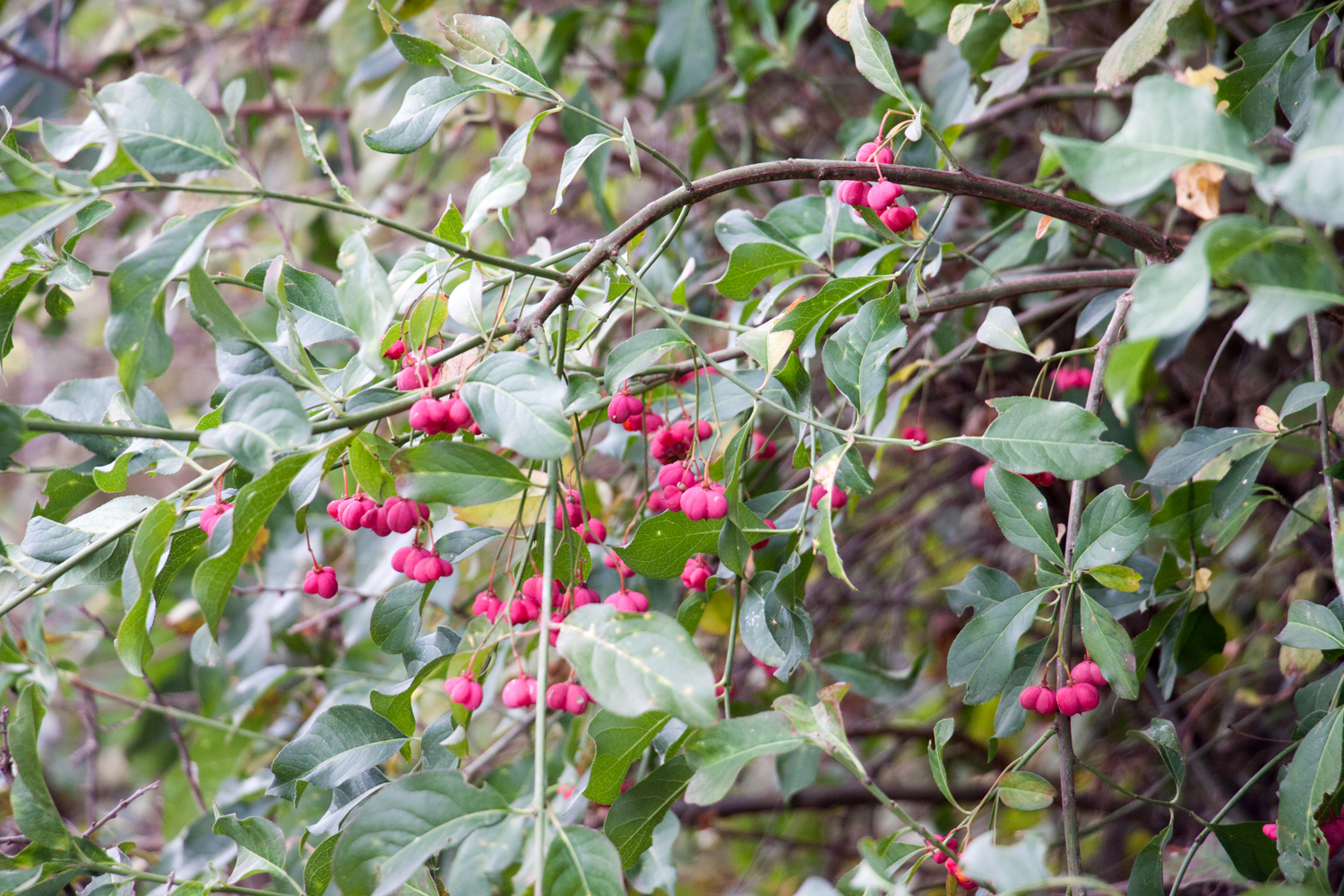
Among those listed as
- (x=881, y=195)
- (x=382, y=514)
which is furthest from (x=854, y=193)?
(x=382, y=514)

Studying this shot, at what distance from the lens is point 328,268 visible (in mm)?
2617

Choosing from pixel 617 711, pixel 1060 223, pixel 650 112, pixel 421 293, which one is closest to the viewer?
pixel 617 711

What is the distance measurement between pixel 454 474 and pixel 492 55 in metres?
0.47

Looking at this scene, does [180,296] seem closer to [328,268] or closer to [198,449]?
[198,449]

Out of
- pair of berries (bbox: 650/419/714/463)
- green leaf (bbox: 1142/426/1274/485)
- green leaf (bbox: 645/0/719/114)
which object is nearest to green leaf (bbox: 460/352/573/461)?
pair of berries (bbox: 650/419/714/463)

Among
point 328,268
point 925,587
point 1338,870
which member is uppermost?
point 328,268

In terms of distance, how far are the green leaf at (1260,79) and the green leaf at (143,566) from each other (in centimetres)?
131

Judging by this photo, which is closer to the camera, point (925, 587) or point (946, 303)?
point (946, 303)

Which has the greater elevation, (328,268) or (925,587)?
(328,268)

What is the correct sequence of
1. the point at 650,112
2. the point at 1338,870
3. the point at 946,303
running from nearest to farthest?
the point at 946,303, the point at 1338,870, the point at 650,112

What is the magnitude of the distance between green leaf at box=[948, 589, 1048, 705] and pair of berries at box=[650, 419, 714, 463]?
370mm

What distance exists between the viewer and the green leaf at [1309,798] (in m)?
0.88

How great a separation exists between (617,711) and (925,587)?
2022mm

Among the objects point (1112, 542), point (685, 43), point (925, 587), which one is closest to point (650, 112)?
point (685, 43)
